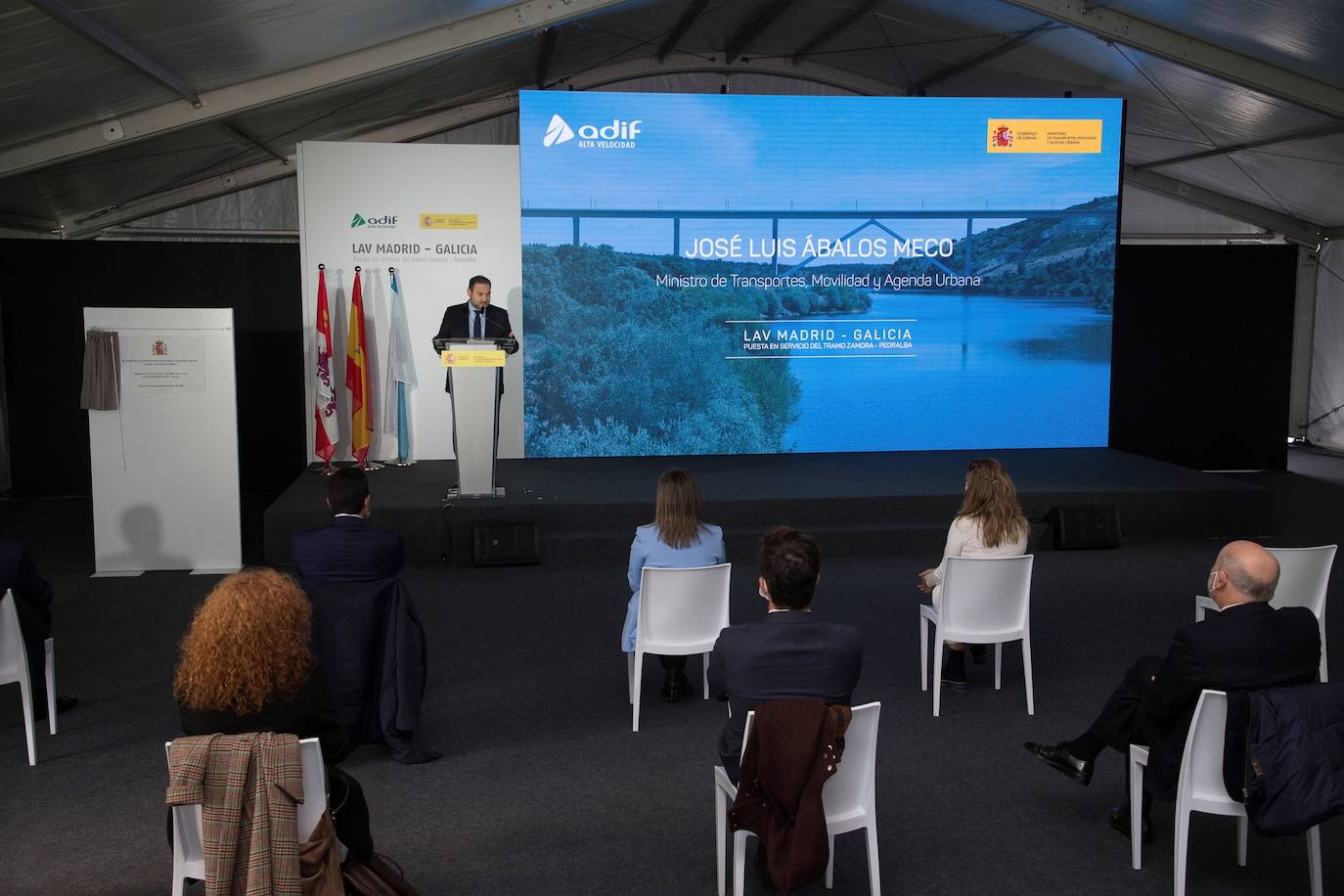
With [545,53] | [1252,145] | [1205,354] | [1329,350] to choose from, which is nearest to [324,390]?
[545,53]

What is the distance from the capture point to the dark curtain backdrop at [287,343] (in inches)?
398

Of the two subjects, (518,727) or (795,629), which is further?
(518,727)

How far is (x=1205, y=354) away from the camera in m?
11.9

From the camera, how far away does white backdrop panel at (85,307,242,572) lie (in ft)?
22.0

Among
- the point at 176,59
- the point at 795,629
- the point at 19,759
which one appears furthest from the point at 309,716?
the point at 176,59

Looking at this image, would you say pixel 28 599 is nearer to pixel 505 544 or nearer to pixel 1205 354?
pixel 505 544

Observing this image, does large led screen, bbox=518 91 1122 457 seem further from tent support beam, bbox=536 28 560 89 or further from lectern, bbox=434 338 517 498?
tent support beam, bbox=536 28 560 89

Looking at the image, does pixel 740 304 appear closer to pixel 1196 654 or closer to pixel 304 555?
pixel 304 555

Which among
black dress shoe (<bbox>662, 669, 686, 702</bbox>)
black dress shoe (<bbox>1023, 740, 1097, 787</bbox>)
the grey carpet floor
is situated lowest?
the grey carpet floor

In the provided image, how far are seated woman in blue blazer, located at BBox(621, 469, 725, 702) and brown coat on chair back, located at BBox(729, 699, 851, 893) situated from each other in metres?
1.71

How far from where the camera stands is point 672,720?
4473mm

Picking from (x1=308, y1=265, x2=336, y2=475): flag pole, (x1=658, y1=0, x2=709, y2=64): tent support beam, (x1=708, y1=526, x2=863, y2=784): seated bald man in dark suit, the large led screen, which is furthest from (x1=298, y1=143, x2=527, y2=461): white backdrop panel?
(x1=708, y1=526, x2=863, y2=784): seated bald man in dark suit

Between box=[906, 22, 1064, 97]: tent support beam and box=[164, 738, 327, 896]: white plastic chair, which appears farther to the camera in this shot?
box=[906, 22, 1064, 97]: tent support beam

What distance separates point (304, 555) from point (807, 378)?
20.3ft
